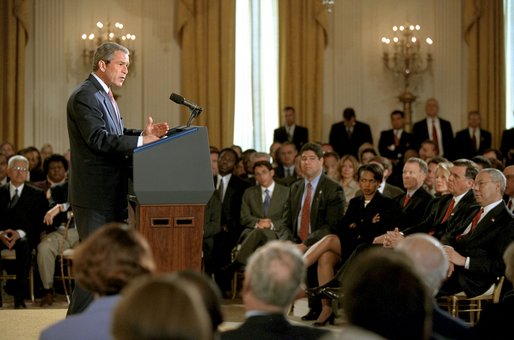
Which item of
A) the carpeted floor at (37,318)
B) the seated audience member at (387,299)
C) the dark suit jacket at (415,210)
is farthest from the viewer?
the dark suit jacket at (415,210)

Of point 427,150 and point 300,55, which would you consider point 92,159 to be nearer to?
point 427,150

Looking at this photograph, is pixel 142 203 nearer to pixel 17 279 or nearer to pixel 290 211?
pixel 290 211

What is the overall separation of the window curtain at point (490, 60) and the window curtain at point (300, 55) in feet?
7.08

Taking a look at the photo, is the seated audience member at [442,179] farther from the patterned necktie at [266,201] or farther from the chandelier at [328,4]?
the chandelier at [328,4]

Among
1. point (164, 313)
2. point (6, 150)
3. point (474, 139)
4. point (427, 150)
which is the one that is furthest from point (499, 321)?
point (474, 139)

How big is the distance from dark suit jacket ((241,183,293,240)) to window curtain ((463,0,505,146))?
5523 millimetres

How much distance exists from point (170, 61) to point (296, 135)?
85.0 inches

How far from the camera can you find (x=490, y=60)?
44.3ft

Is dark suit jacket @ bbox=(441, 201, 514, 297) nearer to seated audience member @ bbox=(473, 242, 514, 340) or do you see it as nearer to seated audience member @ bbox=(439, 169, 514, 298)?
seated audience member @ bbox=(439, 169, 514, 298)

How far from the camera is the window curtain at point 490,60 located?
13492 millimetres

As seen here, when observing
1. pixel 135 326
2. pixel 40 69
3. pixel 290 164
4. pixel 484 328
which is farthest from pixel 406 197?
pixel 40 69

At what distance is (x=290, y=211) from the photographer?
827cm

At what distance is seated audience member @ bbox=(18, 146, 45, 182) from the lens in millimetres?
10508

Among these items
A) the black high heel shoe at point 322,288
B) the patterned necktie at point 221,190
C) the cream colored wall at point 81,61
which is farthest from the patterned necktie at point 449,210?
the cream colored wall at point 81,61
